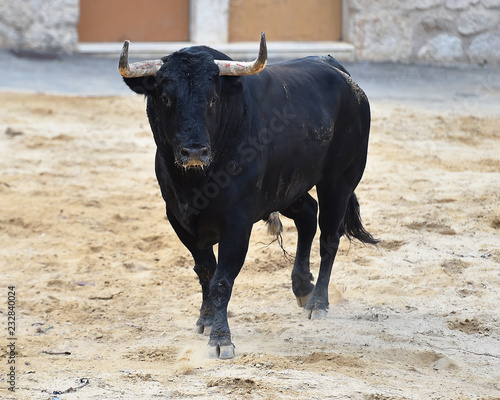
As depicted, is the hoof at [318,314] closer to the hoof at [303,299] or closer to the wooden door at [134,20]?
the hoof at [303,299]

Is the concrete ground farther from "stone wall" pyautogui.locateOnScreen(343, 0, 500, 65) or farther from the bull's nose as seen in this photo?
the bull's nose

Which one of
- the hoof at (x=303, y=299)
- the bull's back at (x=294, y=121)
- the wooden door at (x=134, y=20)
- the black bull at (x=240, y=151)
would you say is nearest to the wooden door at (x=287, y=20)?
the wooden door at (x=134, y=20)

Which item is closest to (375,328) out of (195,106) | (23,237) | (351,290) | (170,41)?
(351,290)

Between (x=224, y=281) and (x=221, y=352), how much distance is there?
362 mm

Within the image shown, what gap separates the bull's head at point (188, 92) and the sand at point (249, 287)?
1103mm

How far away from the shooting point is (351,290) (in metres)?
5.38

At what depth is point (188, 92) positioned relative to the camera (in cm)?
398

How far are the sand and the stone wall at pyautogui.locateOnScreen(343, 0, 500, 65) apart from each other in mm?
4203

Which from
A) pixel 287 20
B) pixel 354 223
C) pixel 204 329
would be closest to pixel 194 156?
pixel 204 329

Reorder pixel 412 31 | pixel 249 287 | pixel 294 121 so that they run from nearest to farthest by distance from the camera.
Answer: pixel 294 121 < pixel 249 287 < pixel 412 31

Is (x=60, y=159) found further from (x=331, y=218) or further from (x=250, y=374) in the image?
(x=250, y=374)

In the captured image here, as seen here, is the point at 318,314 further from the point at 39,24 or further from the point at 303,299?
the point at 39,24

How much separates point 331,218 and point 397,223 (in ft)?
4.80

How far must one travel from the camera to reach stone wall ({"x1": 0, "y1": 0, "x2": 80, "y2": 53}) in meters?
11.6
